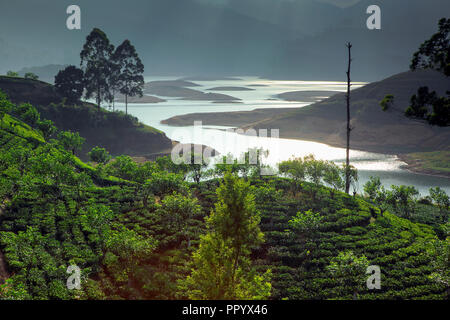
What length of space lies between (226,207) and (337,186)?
31.4m

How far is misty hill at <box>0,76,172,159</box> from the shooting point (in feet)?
306

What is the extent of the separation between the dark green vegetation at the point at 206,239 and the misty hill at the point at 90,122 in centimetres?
4710

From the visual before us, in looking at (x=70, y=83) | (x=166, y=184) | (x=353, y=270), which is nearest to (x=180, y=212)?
(x=166, y=184)

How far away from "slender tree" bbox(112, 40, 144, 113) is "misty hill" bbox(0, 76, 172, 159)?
22.9 ft

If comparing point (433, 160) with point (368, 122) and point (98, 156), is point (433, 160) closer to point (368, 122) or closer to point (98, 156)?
point (368, 122)

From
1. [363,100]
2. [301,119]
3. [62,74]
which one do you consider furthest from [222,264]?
[363,100]

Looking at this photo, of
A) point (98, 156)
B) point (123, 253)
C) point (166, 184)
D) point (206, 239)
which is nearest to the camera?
point (206, 239)

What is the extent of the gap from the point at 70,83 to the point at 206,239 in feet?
307

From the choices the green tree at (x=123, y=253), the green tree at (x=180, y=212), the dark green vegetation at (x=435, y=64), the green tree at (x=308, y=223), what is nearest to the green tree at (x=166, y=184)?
the green tree at (x=180, y=212)

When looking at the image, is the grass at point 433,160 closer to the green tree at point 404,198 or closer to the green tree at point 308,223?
the green tree at point 404,198

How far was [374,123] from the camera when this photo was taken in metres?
129

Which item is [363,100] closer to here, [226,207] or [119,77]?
→ [119,77]

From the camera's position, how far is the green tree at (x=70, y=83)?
3868 inches

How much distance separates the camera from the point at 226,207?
876 inches
